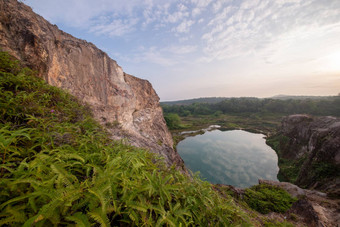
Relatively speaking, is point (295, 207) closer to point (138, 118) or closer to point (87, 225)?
point (87, 225)

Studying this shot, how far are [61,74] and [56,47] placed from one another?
155 centimetres

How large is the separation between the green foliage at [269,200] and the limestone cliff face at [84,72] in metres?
6.17

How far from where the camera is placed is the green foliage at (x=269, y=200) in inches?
316

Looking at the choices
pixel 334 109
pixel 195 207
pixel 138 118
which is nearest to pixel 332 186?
pixel 195 207

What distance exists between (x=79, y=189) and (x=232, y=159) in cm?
2836

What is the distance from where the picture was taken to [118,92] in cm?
1081

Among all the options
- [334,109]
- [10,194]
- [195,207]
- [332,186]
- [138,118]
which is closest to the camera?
[10,194]

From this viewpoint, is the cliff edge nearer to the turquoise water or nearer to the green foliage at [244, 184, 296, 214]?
the green foliage at [244, 184, 296, 214]

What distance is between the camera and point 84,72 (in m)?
8.57

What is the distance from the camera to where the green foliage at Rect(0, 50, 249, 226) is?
952 millimetres

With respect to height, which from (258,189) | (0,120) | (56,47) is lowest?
(258,189)

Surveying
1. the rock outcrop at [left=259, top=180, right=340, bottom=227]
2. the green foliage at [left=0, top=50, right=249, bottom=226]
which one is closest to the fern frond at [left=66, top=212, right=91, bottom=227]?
the green foliage at [left=0, top=50, right=249, bottom=226]

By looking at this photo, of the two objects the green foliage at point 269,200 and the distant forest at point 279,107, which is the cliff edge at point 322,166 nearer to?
the green foliage at point 269,200

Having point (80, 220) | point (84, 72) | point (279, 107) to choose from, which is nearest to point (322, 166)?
point (80, 220)
